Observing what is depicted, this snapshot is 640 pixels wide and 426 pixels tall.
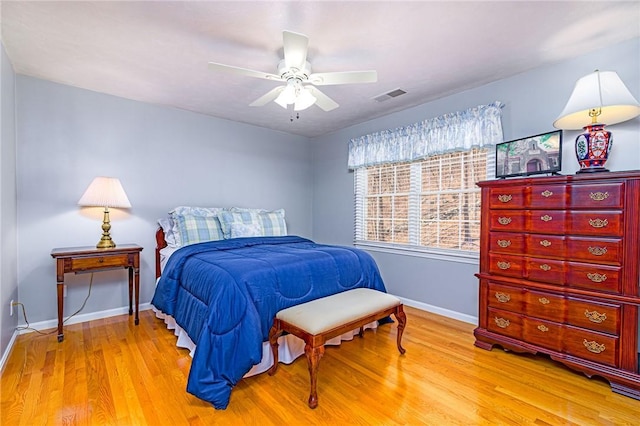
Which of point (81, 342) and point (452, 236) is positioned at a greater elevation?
point (452, 236)

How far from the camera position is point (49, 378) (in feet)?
6.69

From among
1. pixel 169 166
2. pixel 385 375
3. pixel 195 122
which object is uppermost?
pixel 195 122

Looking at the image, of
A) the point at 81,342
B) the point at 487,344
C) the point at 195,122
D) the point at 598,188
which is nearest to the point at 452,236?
the point at 487,344

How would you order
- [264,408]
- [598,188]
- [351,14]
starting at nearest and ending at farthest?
1. [264,408]
2. [351,14]
3. [598,188]

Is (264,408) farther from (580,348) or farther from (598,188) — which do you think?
(598,188)

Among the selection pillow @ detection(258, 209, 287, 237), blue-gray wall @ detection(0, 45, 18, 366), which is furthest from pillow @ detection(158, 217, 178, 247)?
blue-gray wall @ detection(0, 45, 18, 366)

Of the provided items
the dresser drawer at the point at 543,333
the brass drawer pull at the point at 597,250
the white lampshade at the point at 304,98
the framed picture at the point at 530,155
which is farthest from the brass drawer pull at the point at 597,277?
the white lampshade at the point at 304,98

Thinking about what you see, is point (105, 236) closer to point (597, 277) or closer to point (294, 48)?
point (294, 48)

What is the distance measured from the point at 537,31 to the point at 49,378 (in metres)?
4.19

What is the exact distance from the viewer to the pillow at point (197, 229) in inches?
128

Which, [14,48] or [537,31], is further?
[14,48]

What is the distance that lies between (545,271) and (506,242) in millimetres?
334

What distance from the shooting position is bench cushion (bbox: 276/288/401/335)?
1.90 metres

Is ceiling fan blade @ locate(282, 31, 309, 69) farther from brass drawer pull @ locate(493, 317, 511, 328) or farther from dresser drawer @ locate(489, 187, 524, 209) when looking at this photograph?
brass drawer pull @ locate(493, 317, 511, 328)
